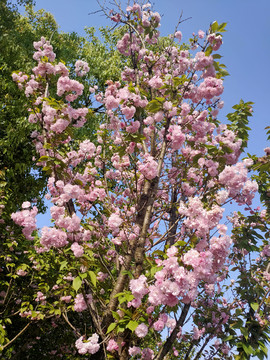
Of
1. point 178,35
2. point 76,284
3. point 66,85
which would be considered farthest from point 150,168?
point 178,35

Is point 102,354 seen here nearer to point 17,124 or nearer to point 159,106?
point 159,106

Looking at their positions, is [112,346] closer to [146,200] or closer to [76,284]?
[76,284]

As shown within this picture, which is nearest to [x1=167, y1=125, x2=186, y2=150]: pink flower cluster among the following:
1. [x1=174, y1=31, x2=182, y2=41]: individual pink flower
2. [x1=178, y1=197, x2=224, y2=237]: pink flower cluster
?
[x1=178, y1=197, x2=224, y2=237]: pink flower cluster

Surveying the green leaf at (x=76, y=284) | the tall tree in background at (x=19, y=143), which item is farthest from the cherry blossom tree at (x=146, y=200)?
the tall tree in background at (x=19, y=143)

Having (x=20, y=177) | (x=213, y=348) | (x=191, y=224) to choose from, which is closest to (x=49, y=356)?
(x=213, y=348)

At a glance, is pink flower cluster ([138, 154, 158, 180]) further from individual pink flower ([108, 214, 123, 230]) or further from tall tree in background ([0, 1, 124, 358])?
tall tree in background ([0, 1, 124, 358])

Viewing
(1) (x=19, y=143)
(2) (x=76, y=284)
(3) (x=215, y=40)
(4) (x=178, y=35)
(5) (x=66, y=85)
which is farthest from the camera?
(1) (x=19, y=143)

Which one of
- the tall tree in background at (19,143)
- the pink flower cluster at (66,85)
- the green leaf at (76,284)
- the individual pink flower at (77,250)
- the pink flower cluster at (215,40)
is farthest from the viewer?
the tall tree in background at (19,143)

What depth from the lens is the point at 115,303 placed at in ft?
12.0

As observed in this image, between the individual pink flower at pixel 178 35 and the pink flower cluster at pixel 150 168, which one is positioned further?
the individual pink flower at pixel 178 35

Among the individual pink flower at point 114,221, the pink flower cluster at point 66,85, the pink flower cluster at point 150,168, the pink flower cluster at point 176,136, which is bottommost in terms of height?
the individual pink flower at point 114,221

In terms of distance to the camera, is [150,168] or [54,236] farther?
[150,168]

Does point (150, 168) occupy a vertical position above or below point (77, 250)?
above

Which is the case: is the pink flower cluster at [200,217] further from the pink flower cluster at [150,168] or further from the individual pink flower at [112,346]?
the individual pink flower at [112,346]
